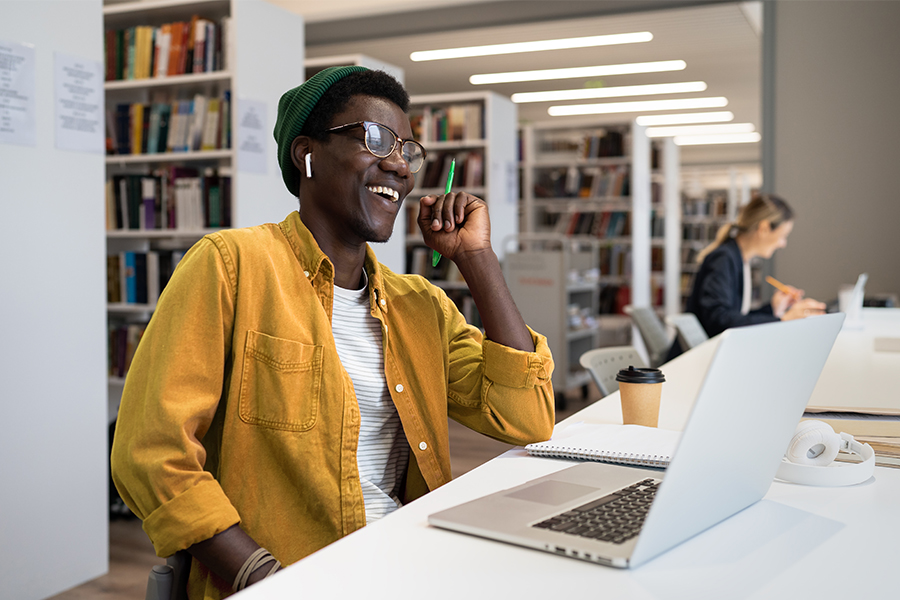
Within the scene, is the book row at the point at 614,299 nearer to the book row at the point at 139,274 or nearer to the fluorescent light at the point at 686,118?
the fluorescent light at the point at 686,118

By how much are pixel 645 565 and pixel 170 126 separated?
3901 mm

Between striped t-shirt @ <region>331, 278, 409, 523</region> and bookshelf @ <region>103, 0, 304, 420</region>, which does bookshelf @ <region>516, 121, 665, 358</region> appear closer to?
bookshelf @ <region>103, 0, 304, 420</region>

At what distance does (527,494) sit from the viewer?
0.90 metres

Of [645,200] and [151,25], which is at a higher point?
[151,25]

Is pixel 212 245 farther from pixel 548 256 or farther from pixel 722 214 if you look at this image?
pixel 722 214

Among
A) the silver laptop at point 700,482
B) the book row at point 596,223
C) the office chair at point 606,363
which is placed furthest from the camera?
the book row at point 596,223

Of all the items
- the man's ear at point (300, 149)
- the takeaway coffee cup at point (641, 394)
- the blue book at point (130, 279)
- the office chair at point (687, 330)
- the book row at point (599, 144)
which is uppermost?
the book row at point (599, 144)

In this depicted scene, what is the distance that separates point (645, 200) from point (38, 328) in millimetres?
6110

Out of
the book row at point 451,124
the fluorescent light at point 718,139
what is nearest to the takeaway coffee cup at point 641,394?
the book row at point 451,124

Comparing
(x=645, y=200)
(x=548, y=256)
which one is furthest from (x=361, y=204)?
(x=645, y=200)

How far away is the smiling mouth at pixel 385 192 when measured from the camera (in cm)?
131

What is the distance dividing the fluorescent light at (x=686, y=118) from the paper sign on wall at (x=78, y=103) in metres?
9.49

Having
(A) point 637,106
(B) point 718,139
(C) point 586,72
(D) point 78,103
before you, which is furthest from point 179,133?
(B) point 718,139

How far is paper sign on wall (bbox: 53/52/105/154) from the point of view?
246 centimetres
